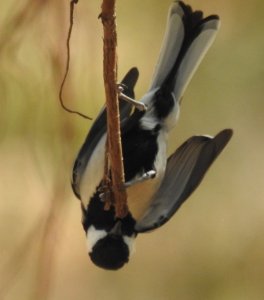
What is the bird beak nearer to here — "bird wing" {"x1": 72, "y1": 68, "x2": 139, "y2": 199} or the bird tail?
"bird wing" {"x1": 72, "y1": 68, "x2": 139, "y2": 199}

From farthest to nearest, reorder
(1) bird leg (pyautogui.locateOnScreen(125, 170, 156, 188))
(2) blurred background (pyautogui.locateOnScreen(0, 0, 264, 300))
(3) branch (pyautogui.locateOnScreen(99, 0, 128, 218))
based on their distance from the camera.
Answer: (2) blurred background (pyautogui.locateOnScreen(0, 0, 264, 300)) < (1) bird leg (pyautogui.locateOnScreen(125, 170, 156, 188)) < (3) branch (pyautogui.locateOnScreen(99, 0, 128, 218))

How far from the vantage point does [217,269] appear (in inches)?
64.2

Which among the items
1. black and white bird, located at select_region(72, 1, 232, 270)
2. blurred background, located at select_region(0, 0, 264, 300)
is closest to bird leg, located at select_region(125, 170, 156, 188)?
black and white bird, located at select_region(72, 1, 232, 270)

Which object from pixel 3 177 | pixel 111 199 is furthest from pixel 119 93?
pixel 3 177

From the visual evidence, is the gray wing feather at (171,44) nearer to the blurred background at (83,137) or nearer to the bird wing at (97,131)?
the bird wing at (97,131)

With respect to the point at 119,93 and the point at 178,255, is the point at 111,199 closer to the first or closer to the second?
the point at 119,93

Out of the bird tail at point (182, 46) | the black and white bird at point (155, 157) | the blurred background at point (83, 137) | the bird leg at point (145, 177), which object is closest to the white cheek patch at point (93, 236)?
the black and white bird at point (155, 157)

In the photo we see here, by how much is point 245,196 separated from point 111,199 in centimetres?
76

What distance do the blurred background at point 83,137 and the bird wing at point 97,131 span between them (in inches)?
13.8

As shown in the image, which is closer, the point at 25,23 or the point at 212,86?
the point at 25,23

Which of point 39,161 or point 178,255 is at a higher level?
point 39,161

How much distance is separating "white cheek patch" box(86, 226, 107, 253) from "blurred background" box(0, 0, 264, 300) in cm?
39

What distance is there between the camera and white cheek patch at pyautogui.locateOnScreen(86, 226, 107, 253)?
1080 mm

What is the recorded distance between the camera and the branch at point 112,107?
0.70 metres
